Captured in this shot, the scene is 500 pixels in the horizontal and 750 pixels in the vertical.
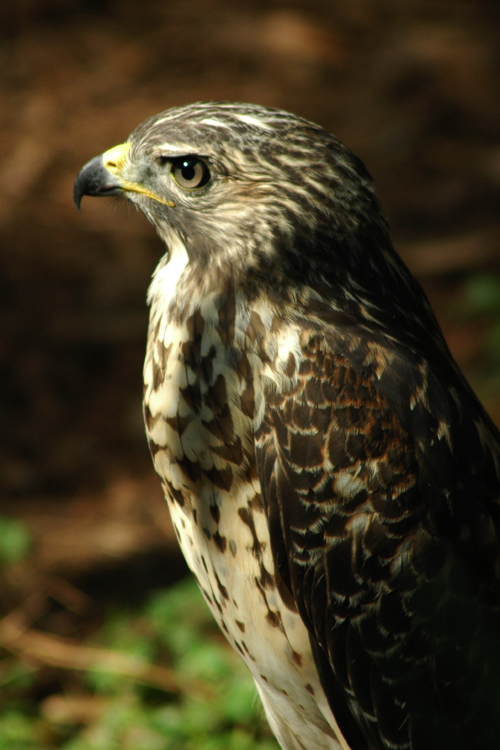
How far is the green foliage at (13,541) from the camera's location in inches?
196

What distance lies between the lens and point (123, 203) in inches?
117

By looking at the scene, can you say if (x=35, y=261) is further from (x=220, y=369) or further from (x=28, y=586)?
(x=220, y=369)

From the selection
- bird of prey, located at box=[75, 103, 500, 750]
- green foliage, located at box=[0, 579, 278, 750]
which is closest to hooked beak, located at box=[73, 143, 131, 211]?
bird of prey, located at box=[75, 103, 500, 750]

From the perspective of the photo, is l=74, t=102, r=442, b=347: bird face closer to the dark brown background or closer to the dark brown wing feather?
the dark brown wing feather

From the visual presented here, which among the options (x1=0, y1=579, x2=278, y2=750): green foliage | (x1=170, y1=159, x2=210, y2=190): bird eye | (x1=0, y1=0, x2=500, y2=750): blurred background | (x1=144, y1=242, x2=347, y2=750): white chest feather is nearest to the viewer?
(x1=144, y1=242, x2=347, y2=750): white chest feather

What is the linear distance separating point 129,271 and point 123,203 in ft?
13.0

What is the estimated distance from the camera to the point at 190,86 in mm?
8773

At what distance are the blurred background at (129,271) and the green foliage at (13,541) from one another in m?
0.01

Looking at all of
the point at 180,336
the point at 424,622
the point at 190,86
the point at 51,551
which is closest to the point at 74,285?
the point at 51,551

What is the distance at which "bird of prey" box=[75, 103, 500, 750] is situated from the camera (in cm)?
226

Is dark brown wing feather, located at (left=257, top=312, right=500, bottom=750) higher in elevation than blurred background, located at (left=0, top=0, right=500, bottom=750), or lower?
lower

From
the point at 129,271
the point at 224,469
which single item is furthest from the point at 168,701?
the point at 129,271

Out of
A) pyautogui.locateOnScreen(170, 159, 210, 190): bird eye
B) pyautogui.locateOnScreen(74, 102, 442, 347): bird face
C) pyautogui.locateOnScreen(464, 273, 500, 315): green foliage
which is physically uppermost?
pyautogui.locateOnScreen(464, 273, 500, 315): green foliage

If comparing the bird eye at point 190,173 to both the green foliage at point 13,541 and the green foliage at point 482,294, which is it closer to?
the green foliage at point 13,541
